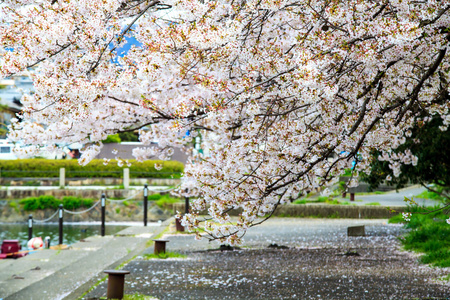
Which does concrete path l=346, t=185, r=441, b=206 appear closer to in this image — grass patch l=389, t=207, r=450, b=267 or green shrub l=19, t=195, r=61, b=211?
grass patch l=389, t=207, r=450, b=267

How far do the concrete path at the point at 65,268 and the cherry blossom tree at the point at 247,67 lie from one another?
1.91 m

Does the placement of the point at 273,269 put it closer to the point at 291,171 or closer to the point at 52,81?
the point at 291,171

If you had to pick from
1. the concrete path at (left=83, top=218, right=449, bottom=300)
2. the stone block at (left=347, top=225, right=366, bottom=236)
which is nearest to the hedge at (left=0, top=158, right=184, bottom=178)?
the stone block at (left=347, top=225, right=366, bottom=236)

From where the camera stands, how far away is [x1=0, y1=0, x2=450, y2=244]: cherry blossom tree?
12.6 ft

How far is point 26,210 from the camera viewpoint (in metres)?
22.3

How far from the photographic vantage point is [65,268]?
7.37 metres

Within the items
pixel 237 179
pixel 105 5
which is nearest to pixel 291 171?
pixel 237 179

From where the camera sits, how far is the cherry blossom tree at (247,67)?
12.6ft

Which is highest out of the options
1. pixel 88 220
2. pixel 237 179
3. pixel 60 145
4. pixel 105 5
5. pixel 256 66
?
pixel 105 5

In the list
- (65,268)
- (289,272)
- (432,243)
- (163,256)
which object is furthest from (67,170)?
(432,243)

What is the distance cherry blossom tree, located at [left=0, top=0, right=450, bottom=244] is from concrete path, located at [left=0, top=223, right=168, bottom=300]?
1913mm

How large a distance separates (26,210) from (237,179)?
19.9 metres

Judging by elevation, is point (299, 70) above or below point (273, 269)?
above

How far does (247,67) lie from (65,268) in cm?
463
